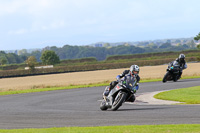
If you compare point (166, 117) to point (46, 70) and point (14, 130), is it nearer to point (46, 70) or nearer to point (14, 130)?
point (14, 130)

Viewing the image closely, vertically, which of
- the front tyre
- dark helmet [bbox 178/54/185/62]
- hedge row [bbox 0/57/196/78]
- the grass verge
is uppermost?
dark helmet [bbox 178/54/185/62]

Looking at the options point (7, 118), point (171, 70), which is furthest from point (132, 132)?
point (171, 70)

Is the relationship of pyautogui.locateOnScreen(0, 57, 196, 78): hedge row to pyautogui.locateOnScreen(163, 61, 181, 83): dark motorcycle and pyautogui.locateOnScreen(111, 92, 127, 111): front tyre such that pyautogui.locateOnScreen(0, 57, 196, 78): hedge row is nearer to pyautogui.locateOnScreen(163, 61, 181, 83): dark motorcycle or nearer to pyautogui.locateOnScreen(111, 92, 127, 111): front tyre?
pyautogui.locateOnScreen(163, 61, 181, 83): dark motorcycle

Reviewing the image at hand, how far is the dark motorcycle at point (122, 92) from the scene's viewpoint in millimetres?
16234

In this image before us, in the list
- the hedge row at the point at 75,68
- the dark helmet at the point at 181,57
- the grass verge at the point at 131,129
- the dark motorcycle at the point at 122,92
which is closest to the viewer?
the grass verge at the point at 131,129

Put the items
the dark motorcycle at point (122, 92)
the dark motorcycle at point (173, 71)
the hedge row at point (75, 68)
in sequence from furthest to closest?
the hedge row at point (75, 68), the dark motorcycle at point (173, 71), the dark motorcycle at point (122, 92)

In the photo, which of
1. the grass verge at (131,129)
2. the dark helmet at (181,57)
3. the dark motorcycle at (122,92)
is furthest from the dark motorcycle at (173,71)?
the grass verge at (131,129)

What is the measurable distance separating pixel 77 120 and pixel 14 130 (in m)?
2.69

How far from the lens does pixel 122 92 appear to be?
53.7 feet

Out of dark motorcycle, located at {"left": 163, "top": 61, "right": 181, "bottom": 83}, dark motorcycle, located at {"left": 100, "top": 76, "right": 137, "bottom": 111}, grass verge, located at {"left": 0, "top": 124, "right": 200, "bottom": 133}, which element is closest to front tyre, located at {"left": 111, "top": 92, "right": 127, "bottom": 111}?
dark motorcycle, located at {"left": 100, "top": 76, "right": 137, "bottom": 111}

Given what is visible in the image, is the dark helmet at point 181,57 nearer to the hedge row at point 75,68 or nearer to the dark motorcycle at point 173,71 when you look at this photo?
the dark motorcycle at point 173,71

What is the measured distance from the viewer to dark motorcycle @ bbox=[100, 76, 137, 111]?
16.2 metres

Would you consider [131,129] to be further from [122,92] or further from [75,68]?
[75,68]

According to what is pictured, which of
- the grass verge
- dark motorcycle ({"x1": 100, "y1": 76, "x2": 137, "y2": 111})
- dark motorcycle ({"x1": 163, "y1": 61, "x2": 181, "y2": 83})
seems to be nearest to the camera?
the grass verge
